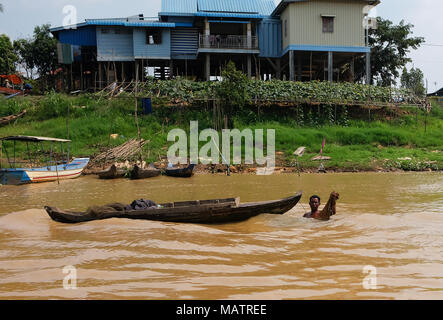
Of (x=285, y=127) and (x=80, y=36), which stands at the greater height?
(x=80, y=36)

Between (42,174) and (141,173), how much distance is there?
3.69m


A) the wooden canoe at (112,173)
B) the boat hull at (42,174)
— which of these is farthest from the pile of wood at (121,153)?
the wooden canoe at (112,173)

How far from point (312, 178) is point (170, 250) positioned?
32.2 feet

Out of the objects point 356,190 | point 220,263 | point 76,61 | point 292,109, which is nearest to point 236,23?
point 292,109

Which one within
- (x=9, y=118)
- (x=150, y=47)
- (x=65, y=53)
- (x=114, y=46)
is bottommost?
(x=9, y=118)

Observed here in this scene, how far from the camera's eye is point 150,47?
2472 cm

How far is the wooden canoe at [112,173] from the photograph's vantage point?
1538 cm

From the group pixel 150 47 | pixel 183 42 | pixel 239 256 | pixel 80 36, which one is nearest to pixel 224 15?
pixel 183 42

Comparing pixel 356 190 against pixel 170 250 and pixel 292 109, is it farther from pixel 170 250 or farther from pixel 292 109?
pixel 292 109

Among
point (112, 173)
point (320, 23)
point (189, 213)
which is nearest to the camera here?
point (189, 213)

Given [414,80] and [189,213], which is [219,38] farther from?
[414,80]

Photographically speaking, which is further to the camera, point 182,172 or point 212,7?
point 212,7

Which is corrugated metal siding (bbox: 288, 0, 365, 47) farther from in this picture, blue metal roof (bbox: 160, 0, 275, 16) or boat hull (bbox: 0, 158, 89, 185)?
boat hull (bbox: 0, 158, 89, 185)

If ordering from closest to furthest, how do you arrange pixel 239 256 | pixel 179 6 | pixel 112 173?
pixel 239 256 → pixel 112 173 → pixel 179 6
